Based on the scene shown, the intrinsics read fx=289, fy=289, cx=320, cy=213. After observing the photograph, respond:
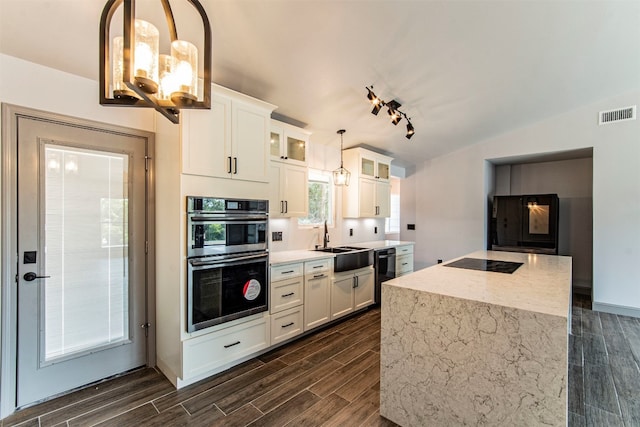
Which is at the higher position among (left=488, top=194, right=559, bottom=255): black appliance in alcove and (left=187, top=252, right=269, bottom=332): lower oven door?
(left=488, top=194, right=559, bottom=255): black appliance in alcove

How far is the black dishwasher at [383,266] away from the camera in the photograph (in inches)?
164

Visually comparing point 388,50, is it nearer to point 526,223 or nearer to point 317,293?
point 317,293

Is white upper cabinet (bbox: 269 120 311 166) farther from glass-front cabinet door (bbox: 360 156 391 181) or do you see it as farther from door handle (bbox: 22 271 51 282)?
door handle (bbox: 22 271 51 282)

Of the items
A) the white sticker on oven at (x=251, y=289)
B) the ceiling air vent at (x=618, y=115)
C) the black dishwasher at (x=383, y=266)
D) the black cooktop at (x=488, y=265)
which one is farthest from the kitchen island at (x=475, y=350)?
the ceiling air vent at (x=618, y=115)

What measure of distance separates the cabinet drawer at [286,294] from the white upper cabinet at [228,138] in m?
1.05

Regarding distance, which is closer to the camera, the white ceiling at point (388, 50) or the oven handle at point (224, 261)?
the white ceiling at point (388, 50)

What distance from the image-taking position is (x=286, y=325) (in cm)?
291

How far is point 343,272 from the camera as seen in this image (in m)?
3.58

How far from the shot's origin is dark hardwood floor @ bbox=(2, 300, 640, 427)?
76.2 inches

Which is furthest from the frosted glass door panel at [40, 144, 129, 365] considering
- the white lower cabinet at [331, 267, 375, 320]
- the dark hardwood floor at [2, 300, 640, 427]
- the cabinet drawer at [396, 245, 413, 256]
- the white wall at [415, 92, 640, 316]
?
the white wall at [415, 92, 640, 316]

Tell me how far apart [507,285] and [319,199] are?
2798 mm

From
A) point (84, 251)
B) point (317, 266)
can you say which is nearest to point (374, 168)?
point (317, 266)

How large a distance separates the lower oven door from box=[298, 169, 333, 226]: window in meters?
1.47

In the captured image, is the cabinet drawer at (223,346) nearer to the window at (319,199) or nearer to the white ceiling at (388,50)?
the window at (319,199)
